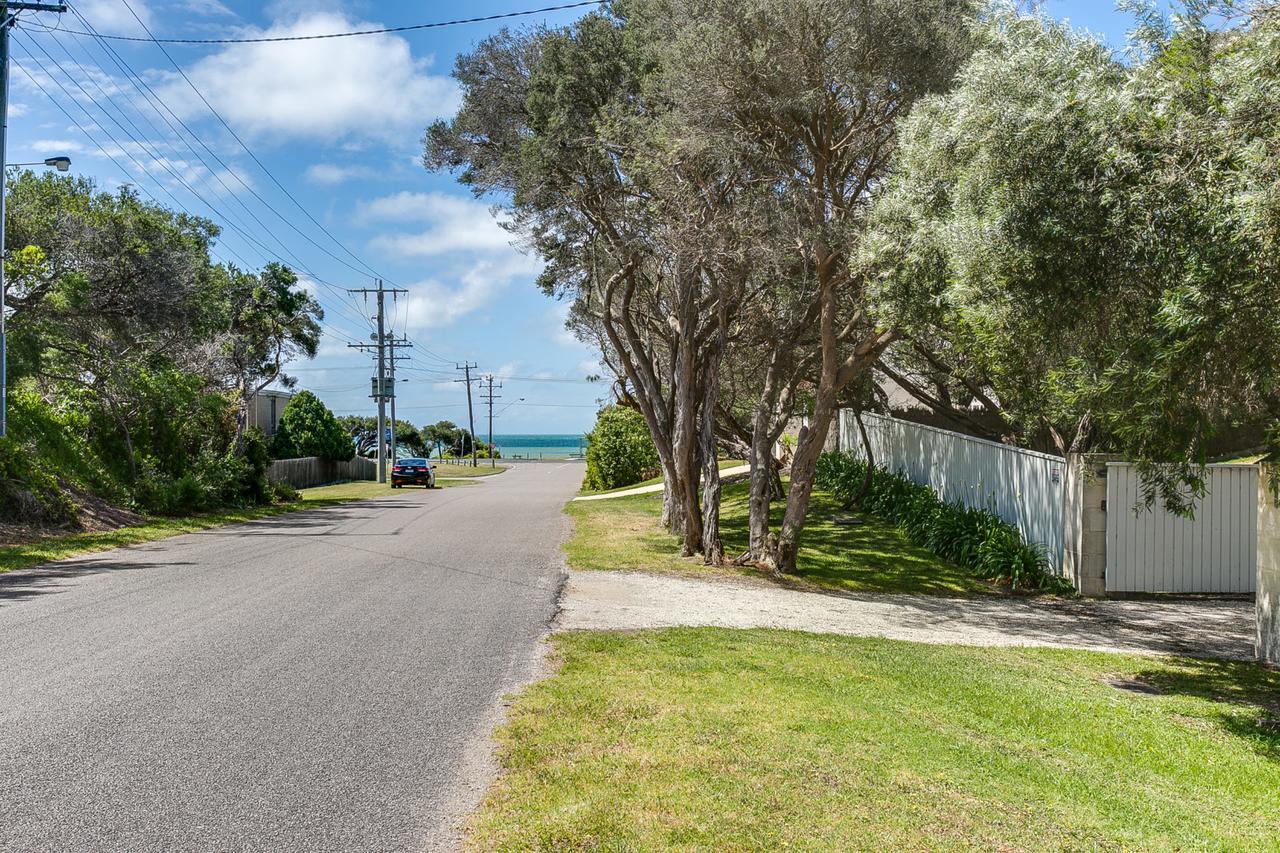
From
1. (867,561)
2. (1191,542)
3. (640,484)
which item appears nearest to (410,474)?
(640,484)

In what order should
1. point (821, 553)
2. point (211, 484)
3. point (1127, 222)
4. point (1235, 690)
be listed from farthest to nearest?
point (211, 484)
point (821, 553)
point (1235, 690)
point (1127, 222)

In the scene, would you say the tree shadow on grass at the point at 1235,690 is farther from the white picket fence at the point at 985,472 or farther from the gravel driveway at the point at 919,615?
the white picket fence at the point at 985,472

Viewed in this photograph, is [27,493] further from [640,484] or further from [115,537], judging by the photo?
[640,484]

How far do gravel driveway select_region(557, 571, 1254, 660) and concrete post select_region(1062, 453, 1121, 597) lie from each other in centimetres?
42

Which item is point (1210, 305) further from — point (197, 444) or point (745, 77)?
point (197, 444)

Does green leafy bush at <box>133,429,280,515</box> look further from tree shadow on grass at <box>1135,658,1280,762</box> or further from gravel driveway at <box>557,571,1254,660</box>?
tree shadow on grass at <box>1135,658,1280,762</box>

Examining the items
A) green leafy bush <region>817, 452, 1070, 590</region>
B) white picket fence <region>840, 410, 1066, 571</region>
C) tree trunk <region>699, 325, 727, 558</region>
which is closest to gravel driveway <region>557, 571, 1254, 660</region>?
green leafy bush <region>817, 452, 1070, 590</region>

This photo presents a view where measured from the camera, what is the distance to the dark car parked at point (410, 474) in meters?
42.8

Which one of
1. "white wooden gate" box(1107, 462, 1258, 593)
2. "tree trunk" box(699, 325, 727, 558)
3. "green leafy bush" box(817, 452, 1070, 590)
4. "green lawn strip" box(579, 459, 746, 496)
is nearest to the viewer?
"white wooden gate" box(1107, 462, 1258, 593)

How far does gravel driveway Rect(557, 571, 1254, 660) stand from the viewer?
10.7 m

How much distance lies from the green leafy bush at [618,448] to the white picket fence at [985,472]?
1377cm

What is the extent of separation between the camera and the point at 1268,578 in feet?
31.7

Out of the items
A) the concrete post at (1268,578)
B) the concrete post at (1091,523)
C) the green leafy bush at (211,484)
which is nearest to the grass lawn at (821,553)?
the concrete post at (1091,523)

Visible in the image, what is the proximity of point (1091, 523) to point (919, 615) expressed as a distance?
3.47 metres
